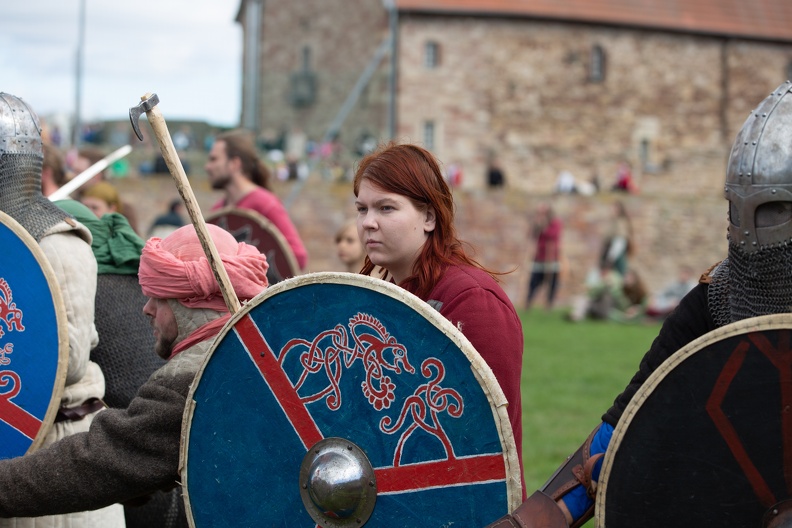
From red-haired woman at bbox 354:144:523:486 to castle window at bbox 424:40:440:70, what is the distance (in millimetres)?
32206

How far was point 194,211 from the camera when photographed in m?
2.70

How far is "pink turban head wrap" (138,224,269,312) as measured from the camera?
9.12 ft

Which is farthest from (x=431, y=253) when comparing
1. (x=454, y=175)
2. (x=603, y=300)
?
(x=454, y=175)

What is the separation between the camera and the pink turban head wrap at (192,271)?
2781 mm

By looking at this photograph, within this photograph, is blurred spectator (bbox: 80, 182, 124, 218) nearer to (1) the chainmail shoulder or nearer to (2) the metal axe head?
(2) the metal axe head

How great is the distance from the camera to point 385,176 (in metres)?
2.81

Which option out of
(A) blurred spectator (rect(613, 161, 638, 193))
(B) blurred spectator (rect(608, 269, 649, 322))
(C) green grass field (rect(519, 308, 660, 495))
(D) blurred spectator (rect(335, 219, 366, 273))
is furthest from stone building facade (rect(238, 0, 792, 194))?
(D) blurred spectator (rect(335, 219, 366, 273))

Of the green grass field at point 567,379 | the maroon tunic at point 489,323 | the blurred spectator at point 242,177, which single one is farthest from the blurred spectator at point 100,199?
the maroon tunic at point 489,323

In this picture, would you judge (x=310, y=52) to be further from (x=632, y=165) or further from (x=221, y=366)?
(x=221, y=366)

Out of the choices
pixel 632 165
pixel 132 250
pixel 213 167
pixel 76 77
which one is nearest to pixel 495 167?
pixel 632 165

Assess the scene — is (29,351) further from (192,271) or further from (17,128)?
(17,128)

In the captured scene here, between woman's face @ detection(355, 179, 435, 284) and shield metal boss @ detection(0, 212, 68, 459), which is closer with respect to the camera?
woman's face @ detection(355, 179, 435, 284)

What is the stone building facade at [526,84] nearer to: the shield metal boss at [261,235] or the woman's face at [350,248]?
the woman's face at [350,248]

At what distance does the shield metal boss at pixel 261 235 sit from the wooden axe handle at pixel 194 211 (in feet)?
9.18
